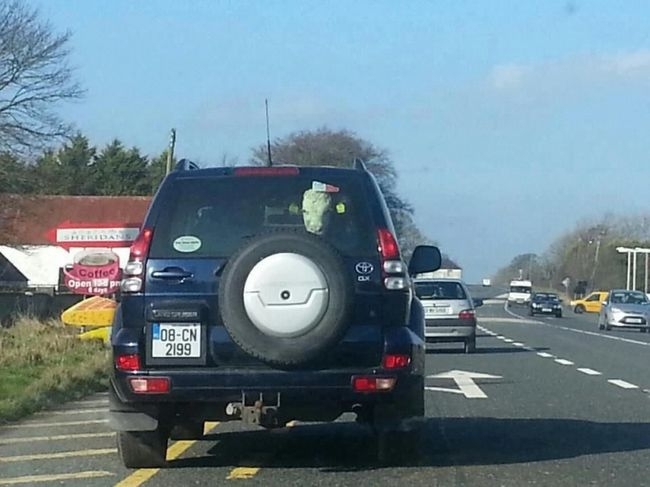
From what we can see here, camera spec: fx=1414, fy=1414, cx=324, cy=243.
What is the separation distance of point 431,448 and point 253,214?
109 inches

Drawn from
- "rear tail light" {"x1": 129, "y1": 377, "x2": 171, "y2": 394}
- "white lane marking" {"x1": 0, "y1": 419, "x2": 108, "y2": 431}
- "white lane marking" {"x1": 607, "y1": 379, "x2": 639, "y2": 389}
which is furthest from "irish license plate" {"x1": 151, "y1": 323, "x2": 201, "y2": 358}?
"white lane marking" {"x1": 607, "y1": 379, "x2": 639, "y2": 389}

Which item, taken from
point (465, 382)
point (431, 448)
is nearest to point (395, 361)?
point (431, 448)

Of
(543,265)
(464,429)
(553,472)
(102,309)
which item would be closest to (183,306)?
(553,472)

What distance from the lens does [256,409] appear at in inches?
336

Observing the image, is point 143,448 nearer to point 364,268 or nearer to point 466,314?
point 364,268

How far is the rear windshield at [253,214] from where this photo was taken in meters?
8.71

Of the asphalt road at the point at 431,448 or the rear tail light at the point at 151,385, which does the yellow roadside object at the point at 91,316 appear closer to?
the asphalt road at the point at 431,448

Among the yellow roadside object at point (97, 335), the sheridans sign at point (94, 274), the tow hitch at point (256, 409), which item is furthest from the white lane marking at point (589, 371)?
the tow hitch at point (256, 409)

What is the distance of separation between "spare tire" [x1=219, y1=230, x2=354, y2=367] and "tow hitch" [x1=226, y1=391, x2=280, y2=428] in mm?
279

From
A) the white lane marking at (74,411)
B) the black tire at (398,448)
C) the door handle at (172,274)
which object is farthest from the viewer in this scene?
the white lane marking at (74,411)

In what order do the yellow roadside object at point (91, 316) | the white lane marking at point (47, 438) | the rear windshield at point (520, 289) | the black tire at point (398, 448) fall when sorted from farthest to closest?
the rear windshield at point (520, 289) → the yellow roadside object at point (91, 316) → the white lane marking at point (47, 438) → the black tire at point (398, 448)

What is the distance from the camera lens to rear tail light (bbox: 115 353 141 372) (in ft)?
28.0

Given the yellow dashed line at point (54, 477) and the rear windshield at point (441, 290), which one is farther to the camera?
the rear windshield at point (441, 290)

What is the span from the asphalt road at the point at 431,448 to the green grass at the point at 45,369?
15.1 inches
